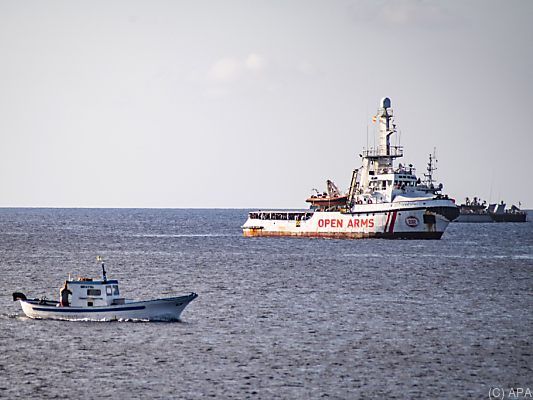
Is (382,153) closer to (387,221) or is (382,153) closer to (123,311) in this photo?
(387,221)

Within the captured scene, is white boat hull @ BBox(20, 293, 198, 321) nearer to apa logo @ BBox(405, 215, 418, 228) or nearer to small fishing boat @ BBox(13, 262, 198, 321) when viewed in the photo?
small fishing boat @ BBox(13, 262, 198, 321)

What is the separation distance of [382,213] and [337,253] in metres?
15.0

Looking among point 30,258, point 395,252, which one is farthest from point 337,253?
point 30,258

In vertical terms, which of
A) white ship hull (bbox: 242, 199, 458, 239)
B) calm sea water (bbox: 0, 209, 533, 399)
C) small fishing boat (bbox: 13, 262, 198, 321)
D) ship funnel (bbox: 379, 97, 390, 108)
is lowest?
calm sea water (bbox: 0, 209, 533, 399)

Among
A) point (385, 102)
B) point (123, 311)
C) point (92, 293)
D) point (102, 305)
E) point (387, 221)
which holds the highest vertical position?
point (385, 102)

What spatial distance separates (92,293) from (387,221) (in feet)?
268

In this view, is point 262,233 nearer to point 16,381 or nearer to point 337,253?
point 337,253

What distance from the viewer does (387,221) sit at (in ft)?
443

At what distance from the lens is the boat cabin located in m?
58.0

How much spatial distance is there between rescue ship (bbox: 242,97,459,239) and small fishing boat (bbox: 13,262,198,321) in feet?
255

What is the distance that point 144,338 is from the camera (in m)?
52.9

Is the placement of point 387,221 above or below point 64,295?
above

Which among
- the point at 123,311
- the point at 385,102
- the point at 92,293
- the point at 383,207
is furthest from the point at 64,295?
the point at 385,102

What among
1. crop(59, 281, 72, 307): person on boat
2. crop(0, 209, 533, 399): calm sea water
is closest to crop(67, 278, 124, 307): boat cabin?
crop(59, 281, 72, 307): person on boat
